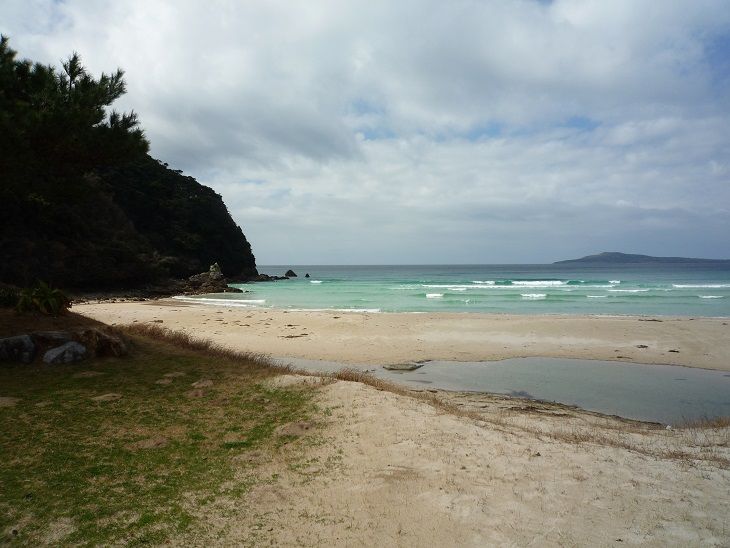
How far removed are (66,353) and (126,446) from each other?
490 centimetres

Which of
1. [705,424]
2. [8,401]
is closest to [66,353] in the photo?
[8,401]

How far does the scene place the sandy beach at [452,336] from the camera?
15.2 m

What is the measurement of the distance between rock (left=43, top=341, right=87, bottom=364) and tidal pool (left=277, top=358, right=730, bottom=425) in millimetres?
5547

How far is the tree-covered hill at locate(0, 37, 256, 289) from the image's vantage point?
10102 mm

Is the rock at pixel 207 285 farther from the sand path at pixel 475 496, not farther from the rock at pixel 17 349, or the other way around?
the sand path at pixel 475 496

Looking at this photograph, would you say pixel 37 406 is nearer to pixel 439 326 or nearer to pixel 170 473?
pixel 170 473

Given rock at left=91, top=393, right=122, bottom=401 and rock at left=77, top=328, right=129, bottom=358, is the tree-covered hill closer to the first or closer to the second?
rock at left=77, top=328, right=129, bottom=358

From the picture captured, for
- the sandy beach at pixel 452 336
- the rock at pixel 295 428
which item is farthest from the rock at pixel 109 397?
the sandy beach at pixel 452 336

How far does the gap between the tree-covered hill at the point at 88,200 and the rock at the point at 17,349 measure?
347 cm

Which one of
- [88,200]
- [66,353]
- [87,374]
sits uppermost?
[88,200]

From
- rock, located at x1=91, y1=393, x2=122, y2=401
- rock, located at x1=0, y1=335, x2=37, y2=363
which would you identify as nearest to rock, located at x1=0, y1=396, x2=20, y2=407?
rock, located at x1=91, y1=393, x2=122, y2=401

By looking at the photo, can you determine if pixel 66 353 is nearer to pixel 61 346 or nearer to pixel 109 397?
pixel 61 346

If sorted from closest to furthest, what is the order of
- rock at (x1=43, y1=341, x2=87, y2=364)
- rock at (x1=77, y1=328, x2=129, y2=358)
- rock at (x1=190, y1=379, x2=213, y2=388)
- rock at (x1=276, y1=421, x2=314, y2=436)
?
rock at (x1=276, y1=421, x2=314, y2=436)
rock at (x1=190, y1=379, x2=213, y2=388)
rock at (x1=43, y1=341, x2=87, y2=364)
rock at (x1=77, y1=328, x2=129, y2=358)

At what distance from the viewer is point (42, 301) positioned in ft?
37.4
